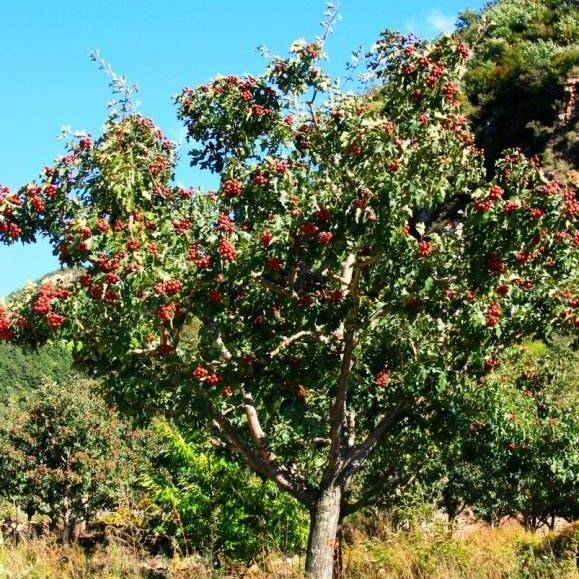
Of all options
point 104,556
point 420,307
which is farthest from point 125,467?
point 420,307

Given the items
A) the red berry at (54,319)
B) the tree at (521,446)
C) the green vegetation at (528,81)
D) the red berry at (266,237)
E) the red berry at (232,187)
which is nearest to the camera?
the red berry at (54,319)

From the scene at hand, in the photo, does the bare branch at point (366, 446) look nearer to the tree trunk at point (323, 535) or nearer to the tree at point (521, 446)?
the tree trunk at point (323, 535)

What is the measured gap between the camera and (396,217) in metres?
6.38

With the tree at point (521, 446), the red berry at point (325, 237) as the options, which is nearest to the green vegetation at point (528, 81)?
the tree at point (521, 446)

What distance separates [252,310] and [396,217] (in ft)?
7.70

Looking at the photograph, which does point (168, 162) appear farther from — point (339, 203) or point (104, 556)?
point (104, 556)

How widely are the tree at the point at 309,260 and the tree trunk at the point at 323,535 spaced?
2 cm

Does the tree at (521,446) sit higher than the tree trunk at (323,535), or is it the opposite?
the tree at (521,446)

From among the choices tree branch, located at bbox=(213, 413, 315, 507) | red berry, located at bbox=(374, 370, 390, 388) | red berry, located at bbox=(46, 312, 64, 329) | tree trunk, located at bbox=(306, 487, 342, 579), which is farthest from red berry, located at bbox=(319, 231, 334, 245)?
tree trunk, located at bbox=(306, 487, 342, 579)

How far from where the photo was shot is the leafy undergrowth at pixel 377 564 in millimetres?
7320

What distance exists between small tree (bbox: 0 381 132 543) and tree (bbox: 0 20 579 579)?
19907mm

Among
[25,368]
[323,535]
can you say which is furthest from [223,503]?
[25,368]

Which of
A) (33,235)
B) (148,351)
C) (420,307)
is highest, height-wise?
(33,235)

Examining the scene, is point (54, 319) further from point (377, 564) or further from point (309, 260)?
point (377, 564)
